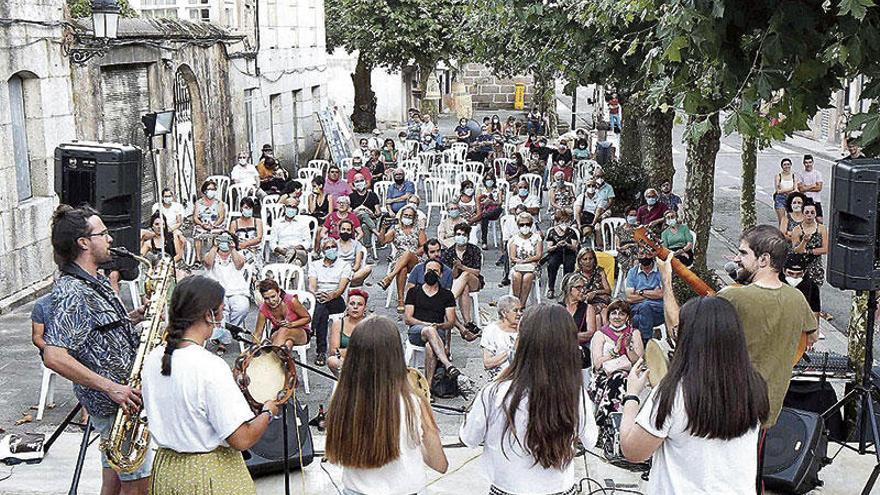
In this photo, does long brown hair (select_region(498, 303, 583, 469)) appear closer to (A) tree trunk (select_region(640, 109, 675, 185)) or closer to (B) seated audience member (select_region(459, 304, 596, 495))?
(B) seated audience member (select_region(459, 304, 596, 495))

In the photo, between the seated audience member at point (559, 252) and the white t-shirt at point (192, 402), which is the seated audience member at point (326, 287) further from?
the white t-shirt at point (192, 402)

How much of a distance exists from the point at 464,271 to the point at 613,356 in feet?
12.1

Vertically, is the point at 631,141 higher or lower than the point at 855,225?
lower

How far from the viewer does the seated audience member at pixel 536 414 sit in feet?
12.3

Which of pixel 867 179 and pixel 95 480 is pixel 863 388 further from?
pixel 95 480

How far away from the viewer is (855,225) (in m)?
5.58

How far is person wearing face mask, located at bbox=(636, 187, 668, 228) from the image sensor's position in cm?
1292

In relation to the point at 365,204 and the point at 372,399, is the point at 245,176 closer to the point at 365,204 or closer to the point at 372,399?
the point at 365,204

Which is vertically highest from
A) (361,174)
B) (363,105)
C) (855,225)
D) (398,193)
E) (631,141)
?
(855,225)

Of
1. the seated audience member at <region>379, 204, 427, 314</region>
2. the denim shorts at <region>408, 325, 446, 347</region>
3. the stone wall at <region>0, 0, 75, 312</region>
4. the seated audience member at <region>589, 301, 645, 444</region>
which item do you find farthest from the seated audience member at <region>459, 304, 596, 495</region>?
the stone wall at <region>0, 0, 75, 312</region>

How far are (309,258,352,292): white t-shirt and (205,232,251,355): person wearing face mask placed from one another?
0.69 meters

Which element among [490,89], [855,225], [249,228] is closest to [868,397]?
[855,225]

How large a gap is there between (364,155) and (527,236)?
8.17 meters

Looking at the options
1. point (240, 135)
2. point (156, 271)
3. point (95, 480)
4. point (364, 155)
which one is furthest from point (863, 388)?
point (240, 135)
